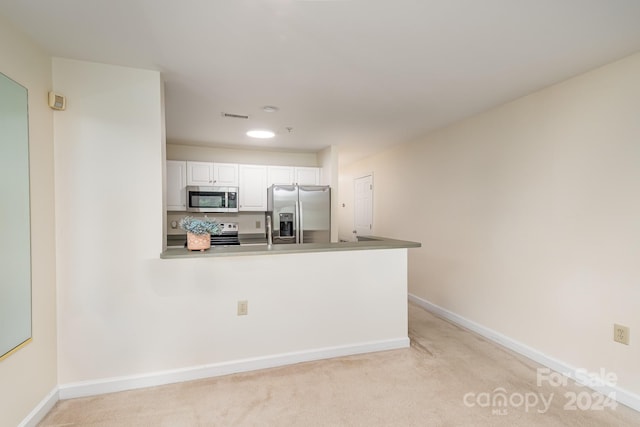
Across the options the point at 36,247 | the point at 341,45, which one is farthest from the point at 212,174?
the point at 341,45

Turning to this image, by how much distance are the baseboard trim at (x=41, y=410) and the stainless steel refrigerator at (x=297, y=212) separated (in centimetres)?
263

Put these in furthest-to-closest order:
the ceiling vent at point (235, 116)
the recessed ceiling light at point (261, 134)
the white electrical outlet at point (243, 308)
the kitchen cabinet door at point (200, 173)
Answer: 1. the kitchen cabinet door at point (200, 173)
2. the recessed ceiling light at point (261, 134)
3. the ceiling vent at point (235, 116)
4. the white electrical outlet at point (243, 308)

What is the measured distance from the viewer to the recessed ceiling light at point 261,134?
3793 mm

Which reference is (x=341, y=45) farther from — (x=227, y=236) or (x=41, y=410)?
(x=227, y=236)

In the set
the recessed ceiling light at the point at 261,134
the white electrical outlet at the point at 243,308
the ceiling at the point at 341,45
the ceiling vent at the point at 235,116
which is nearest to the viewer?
the ceiling at the point at 341,45

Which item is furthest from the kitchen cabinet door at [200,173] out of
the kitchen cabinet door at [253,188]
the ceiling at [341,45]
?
the ceiling at [341,45]

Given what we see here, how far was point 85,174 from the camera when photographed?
208 cm

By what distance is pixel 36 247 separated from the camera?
6.02ft

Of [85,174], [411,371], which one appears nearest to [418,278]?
[411,371]

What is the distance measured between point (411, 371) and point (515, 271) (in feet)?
4.45

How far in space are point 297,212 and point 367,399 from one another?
2648 mm

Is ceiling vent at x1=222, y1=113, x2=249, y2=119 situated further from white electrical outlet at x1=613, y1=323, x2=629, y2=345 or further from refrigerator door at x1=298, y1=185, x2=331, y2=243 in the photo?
→ white electrical outlet at x1=613, y1=323, x2=629, y2=345

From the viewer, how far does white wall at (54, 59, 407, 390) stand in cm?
207

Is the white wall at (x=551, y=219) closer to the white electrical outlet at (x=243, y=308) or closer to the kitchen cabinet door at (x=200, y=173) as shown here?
the white electrical outlet at (x=243, y=308)
